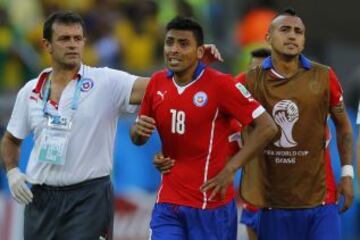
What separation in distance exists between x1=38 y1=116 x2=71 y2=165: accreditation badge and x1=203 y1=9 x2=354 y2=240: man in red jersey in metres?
1.39

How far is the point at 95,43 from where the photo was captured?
51.6 ft

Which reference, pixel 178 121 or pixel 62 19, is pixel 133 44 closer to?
pixel 62 19

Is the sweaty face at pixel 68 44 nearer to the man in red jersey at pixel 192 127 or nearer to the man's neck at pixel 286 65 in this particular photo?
the man in red jersey at pixel 192 127

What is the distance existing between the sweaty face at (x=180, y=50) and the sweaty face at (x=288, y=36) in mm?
698

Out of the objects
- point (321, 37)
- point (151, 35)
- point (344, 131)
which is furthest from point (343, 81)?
point (344, 131)

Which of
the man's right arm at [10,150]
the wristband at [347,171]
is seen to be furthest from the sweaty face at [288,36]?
the man's right arm at [10,150]

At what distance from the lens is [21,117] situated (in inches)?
359

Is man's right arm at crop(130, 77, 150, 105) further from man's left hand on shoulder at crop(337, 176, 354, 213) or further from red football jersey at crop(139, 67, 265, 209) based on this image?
man's left hand on shoulder at crop(337, 176, 354, 213)

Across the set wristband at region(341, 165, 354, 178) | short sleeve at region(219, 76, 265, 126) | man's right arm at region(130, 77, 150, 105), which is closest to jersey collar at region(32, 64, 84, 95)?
man's right arm at region(130, 77, 150, 105)

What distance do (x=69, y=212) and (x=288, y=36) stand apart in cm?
212

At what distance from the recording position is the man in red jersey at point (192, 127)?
8.48 metres

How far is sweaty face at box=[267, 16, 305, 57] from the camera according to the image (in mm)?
8812

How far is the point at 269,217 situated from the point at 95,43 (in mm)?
7179

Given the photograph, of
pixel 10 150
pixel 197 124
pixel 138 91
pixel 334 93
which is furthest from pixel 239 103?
pixel 10 150
